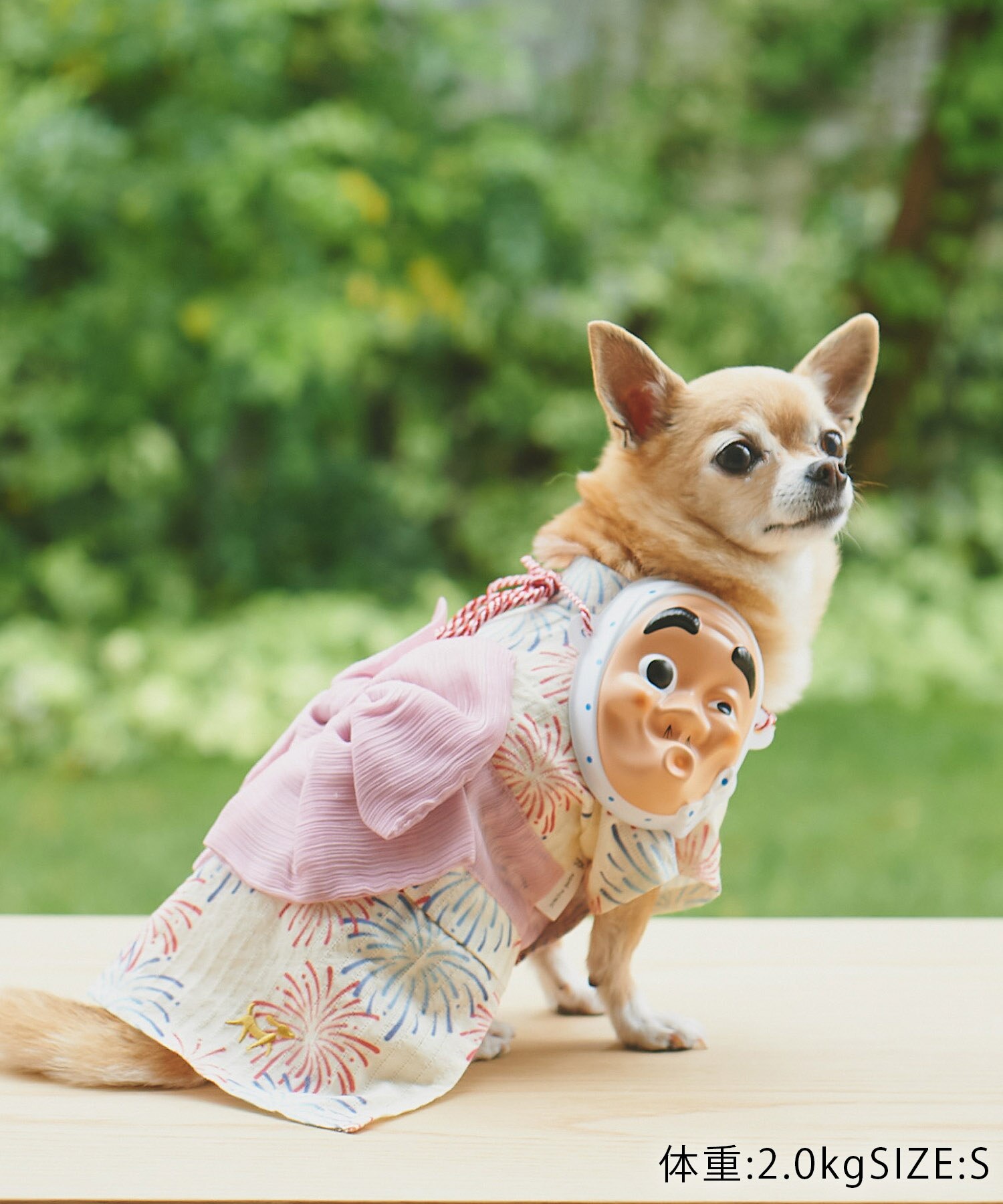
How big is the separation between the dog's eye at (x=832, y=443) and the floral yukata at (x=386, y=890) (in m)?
0.29

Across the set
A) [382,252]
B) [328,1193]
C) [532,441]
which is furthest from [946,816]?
[328,1193]

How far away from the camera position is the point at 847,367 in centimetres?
118

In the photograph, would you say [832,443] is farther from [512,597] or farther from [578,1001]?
[578,1001]

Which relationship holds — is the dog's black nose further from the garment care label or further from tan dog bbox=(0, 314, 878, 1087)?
the garment care label

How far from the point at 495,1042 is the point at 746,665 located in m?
0.44

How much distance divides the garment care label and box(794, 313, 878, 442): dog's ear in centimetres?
47

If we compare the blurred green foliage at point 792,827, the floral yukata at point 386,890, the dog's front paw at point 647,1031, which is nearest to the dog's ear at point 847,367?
the floral yukata at point 386,890

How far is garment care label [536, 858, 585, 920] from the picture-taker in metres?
1.08

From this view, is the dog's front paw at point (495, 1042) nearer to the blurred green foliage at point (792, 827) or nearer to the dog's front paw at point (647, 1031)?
the dog's front paw at point (647, 1031)

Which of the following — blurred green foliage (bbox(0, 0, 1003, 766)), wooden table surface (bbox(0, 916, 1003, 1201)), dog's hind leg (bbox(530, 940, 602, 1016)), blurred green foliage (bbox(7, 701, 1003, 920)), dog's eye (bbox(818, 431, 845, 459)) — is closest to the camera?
wooden table surface (bbox(0, 916, 1003, 1201))

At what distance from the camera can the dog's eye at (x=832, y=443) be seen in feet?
3.66

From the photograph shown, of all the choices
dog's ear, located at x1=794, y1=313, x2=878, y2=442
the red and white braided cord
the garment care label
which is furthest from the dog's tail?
dog's ear, located at x1=794, y1=313, x2=878, y2=442

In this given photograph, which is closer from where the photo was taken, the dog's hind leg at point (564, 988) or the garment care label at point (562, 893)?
the garment care label at point (562, 893)

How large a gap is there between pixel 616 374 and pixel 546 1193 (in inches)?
26.1
